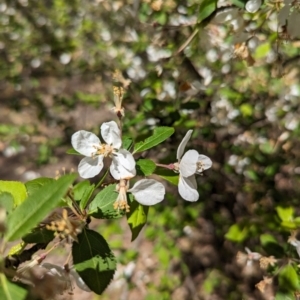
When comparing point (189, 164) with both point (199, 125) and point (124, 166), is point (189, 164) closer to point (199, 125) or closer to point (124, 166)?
point (124, 166)

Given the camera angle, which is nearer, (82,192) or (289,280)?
(82,192)

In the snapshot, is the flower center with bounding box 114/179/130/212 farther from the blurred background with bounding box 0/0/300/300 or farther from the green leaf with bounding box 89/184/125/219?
the blurred background with bounding box 0/0/300/300

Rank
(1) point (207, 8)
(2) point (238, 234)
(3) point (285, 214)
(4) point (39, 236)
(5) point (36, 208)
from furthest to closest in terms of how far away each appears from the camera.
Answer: (2) point (238, 234) < (3) point (285, 214) < (1) point (207, 8) < (4) point (39, 236) < (5) point (36, 208)

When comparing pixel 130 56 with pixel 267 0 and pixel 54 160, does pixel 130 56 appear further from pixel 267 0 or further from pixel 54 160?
pixel 267 0

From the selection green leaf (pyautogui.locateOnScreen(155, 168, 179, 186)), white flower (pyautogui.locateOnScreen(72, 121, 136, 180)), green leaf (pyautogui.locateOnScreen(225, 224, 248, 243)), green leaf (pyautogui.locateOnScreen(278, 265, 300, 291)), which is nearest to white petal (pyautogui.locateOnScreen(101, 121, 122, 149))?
white flower (pyautogui.locateOnScreen(72, 121, 136, 180))

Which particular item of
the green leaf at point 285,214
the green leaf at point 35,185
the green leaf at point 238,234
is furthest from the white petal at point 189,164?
the green leaf at point 238,234

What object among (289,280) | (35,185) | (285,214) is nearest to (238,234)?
(285,214)
